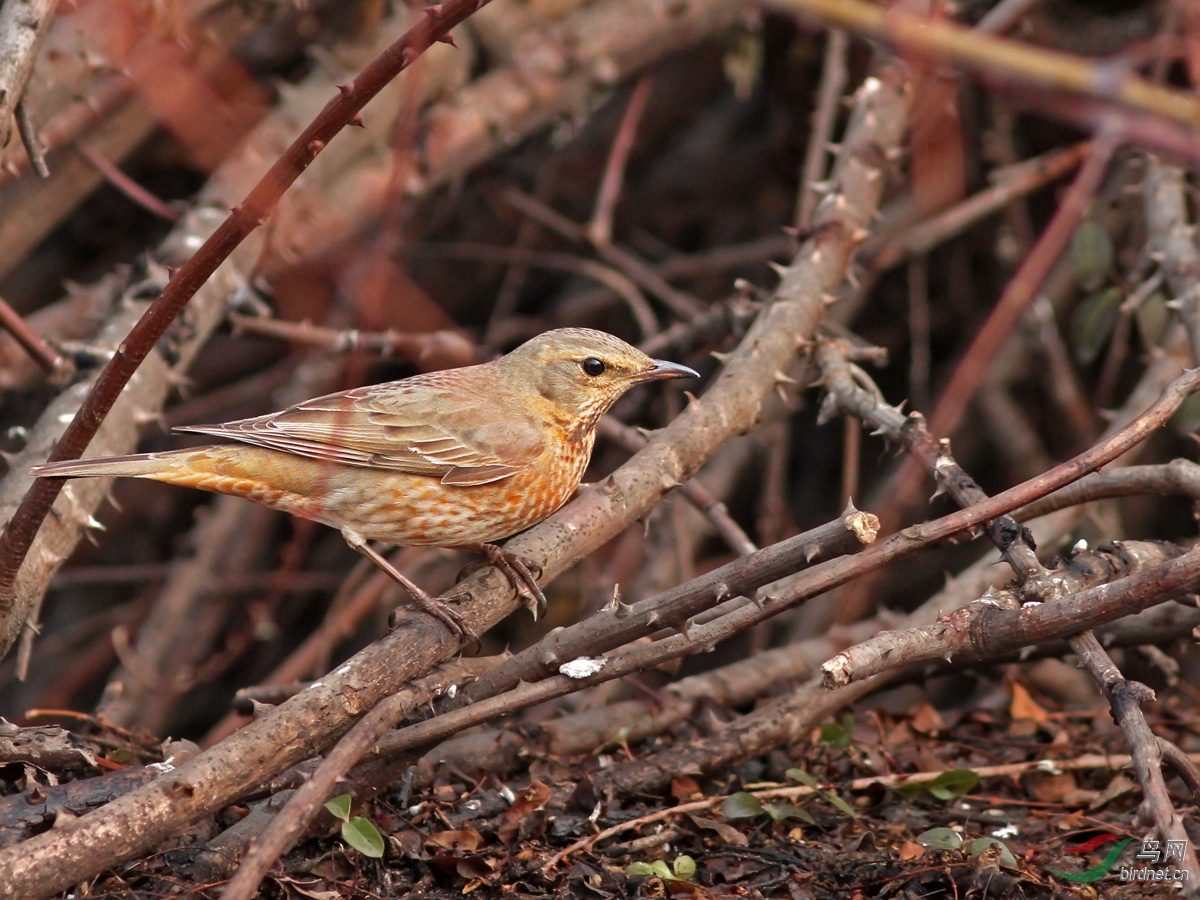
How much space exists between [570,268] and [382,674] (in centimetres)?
411

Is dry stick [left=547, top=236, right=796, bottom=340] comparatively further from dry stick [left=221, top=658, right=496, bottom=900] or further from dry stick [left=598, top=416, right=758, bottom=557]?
dry stick [left=221, top=658, right=496, bottom=900]

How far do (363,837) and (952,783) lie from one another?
2129 mm

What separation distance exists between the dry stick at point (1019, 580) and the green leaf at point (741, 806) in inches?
45.6

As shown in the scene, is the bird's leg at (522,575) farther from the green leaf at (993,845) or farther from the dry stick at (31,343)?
the dry stick at (31,343)

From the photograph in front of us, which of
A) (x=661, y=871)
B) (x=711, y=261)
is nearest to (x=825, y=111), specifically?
(x=711, y=261)

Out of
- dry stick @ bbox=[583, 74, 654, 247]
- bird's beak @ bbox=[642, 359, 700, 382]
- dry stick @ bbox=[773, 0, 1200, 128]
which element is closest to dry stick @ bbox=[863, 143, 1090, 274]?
dry stick @ bbox=[583, 74, 654, 247]

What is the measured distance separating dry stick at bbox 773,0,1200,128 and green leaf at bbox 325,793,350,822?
8.80 feet

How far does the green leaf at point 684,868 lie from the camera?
145 inches

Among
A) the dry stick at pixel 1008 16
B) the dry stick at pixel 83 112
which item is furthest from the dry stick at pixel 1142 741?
the dry stick at pixel 83 112

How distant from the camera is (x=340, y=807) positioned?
3557 millimetres

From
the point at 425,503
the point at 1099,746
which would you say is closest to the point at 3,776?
the point at 425,503

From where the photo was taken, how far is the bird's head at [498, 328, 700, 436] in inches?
203

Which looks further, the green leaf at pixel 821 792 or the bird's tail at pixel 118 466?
the green leaf at pixel 821 792

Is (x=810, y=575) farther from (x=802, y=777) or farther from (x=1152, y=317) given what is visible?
(x=1152, y=317)
